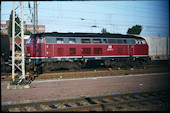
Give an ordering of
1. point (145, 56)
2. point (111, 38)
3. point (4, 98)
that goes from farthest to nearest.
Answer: point (145, 56), point (111, 38), point (4, 98)

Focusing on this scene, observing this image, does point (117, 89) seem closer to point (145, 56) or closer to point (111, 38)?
point (111, 38)

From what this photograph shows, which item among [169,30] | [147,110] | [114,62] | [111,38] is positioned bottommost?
[147,110]

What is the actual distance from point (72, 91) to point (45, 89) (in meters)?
1.92

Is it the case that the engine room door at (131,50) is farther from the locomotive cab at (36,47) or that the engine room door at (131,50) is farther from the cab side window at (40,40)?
the cab side window at (40,40)

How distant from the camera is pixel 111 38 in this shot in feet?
66.6

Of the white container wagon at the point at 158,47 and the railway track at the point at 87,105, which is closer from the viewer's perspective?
the railway track at the point at 87,105

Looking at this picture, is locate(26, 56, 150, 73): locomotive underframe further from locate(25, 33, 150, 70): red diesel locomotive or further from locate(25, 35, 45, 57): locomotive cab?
locate(25, 35, 45, 57): locomotive cab

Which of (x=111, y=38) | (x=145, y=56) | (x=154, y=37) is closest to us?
(x=111, y=38)

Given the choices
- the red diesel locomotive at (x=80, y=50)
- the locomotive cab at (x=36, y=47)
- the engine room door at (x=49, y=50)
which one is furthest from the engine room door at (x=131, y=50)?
the locomotive cab at (x=36, y=47)

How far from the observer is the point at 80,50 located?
18.4 m

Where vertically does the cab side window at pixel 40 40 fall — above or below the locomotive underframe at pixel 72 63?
above

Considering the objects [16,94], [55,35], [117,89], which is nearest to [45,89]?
[16,94]

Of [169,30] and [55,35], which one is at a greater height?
[169,30]

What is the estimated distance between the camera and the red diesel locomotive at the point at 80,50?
55.7 feet
